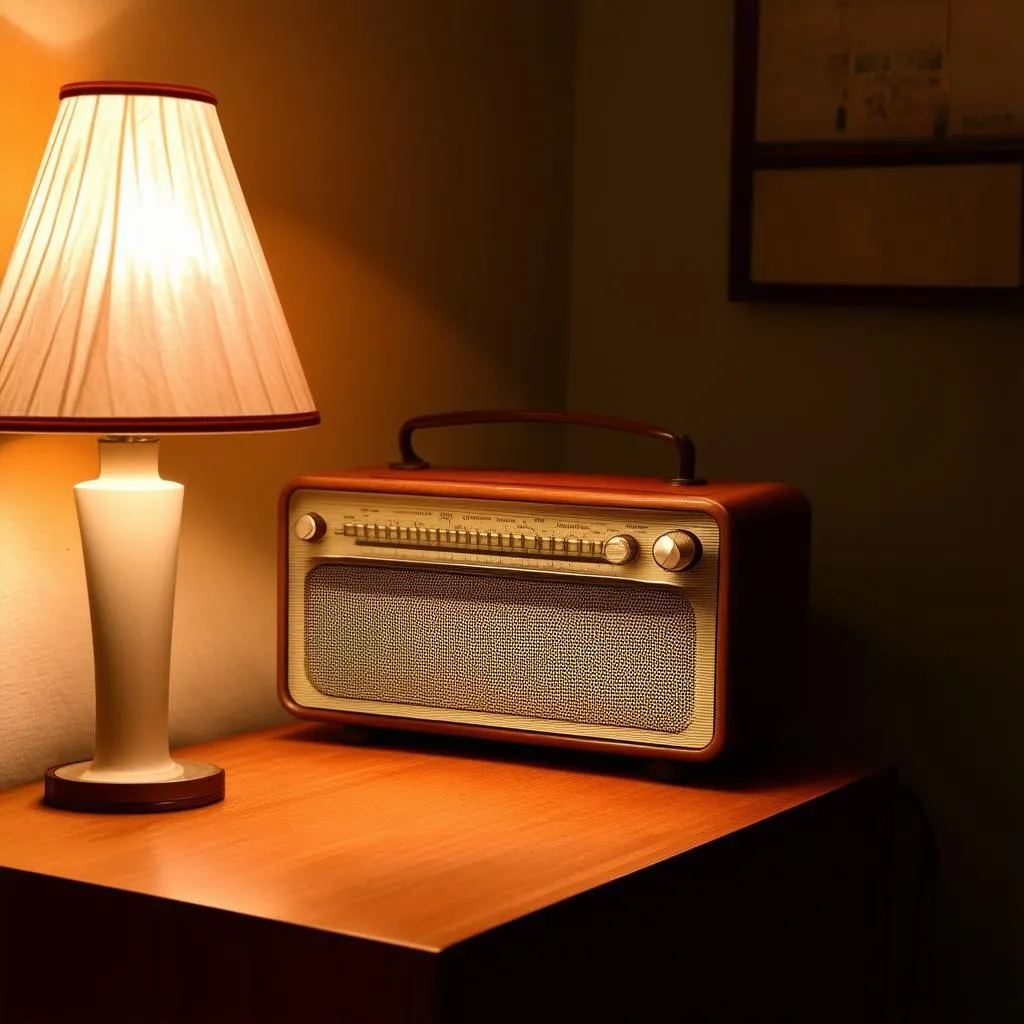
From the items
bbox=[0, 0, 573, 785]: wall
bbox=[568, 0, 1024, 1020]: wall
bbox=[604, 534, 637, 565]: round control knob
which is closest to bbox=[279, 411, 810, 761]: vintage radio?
bbox=[604, 534, 637, 565]: round control knob

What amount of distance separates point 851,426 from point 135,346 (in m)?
0.96

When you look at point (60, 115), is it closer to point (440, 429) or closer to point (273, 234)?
point (273, 234)

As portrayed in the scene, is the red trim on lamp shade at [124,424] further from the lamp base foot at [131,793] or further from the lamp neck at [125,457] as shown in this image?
the lamp base foot at [131,793]

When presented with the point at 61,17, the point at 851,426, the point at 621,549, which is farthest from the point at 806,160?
the point at 61,17

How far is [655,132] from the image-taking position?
1957 mm

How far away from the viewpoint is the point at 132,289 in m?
1.14

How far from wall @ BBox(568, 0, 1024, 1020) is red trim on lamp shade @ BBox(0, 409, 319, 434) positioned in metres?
0.88

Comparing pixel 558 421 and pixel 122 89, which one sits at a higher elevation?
pixel 122 89

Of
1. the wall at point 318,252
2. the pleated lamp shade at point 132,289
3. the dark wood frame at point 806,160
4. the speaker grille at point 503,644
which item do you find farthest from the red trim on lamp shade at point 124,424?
the dark wood frame at point 806,160

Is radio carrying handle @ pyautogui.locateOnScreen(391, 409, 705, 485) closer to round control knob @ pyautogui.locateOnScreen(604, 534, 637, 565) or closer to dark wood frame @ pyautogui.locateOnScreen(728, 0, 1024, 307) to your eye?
round control knob @ pyautogui.locateOnScreen(604, 534, 637, 565)

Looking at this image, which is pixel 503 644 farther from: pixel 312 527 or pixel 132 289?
pixel 132 289

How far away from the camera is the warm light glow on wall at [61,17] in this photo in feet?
4.25

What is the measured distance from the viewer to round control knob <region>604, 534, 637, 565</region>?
4.42ft

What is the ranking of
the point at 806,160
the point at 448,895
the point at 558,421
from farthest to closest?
the point at 806,160
the point at 558,421
the point at 448,895
